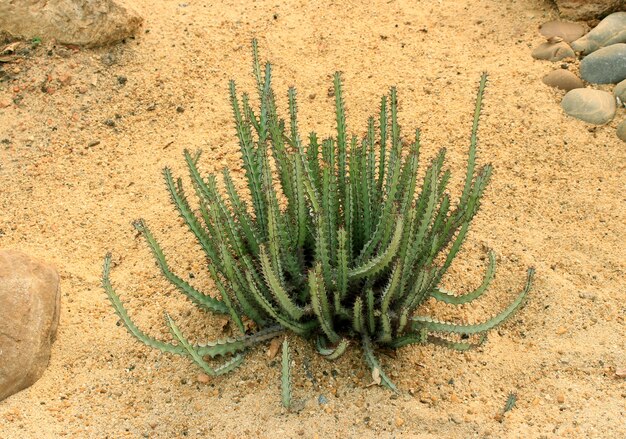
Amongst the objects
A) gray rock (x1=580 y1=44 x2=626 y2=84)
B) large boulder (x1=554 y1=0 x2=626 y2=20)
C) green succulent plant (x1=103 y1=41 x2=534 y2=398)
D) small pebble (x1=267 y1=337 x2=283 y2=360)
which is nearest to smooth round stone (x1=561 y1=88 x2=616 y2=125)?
gray rock (x1=580 y1=44 x2=626 y2=84)

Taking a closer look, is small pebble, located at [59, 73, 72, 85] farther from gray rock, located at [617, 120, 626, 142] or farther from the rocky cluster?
gray rock, located at [617, 120, 626, 142]

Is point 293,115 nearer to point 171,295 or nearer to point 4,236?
point 171,295

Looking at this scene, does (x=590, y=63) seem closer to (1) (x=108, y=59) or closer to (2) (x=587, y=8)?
(2) (x=587, y=8)

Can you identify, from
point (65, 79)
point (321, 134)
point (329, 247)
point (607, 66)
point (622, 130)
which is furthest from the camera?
point (65, 79)

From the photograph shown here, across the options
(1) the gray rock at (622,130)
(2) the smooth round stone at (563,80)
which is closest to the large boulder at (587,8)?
(2) the smooth round stone at (563,80)

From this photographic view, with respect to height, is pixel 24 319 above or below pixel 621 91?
below

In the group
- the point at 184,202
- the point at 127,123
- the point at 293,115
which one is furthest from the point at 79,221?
the point at 293,115

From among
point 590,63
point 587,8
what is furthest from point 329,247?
point 587,8
